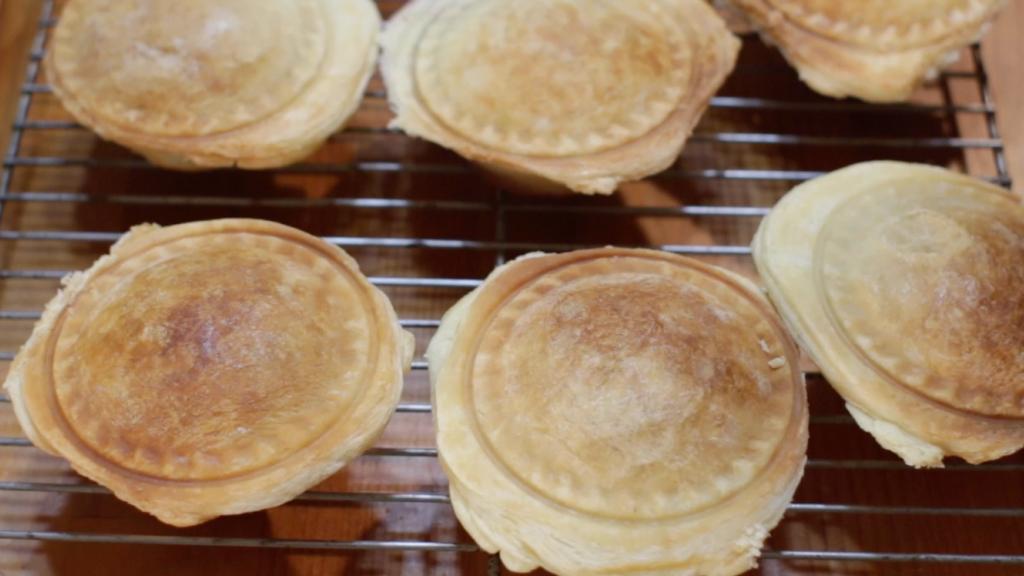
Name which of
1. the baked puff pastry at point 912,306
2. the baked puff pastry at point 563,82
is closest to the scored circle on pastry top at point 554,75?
the baked puff pastry at point 563,82

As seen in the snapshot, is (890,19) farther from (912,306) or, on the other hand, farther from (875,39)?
(912,306)

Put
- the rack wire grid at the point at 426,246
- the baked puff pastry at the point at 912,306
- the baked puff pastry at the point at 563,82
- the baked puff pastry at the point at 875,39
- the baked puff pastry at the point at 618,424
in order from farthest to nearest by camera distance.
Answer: the baked puff pastry at the point at 875,39, the baked puff pastry at the point at 563,82, the rack wire grid at the point at 426,246, the baked puff pastry at the point at 912,306, the baked puff pastry at the point at 618,424

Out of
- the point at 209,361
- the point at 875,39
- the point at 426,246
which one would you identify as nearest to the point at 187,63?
the point at 426,246

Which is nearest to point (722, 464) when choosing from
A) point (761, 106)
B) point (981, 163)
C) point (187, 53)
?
point (761, 106)

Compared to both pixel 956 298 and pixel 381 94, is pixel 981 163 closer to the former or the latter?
pixel 956 298

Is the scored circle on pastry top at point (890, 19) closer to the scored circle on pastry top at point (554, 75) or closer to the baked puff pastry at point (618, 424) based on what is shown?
the scored circle on pastry top at point (554, 75)

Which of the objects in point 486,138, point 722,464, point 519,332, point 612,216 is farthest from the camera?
point 612,216
